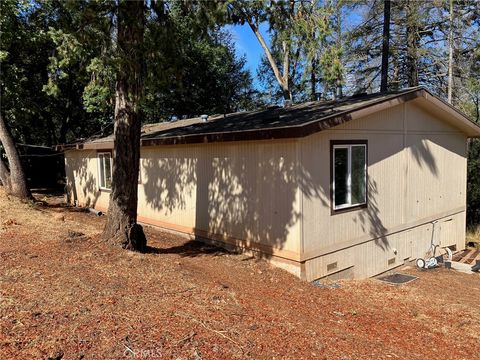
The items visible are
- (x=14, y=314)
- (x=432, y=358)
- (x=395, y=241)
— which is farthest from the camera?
(x=395, y=241)

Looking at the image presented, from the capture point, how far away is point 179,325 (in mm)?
4414

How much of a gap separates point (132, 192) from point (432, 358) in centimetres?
532

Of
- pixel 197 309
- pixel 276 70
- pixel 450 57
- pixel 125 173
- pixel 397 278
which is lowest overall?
pixel 397 278

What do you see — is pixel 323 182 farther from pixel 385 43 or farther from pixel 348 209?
pixel 385 43

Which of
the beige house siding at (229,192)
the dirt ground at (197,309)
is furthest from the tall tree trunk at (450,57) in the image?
the beige house siding at (229,192)

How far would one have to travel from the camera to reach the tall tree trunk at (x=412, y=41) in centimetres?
1891

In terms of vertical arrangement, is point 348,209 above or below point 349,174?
below

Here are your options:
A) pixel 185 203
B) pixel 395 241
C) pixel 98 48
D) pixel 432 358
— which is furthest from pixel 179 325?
pixel 395 241

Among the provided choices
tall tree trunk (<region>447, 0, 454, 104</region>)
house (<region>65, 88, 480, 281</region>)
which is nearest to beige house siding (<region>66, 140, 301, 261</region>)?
house (<region>65, 88, 480, 281</region>)

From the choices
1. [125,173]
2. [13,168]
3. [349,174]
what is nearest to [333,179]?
[349,174]

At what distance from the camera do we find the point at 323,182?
7.57 metres

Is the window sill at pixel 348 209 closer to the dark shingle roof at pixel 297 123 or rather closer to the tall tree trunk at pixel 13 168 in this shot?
the dark shingle roof at pixel 297 123

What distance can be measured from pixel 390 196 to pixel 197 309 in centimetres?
619

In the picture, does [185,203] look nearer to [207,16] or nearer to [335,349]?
[207,16]
